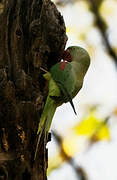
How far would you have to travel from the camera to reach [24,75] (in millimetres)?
3078

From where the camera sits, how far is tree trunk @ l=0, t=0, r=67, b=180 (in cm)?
295

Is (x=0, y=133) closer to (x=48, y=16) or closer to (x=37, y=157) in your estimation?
(x=37, y=157)

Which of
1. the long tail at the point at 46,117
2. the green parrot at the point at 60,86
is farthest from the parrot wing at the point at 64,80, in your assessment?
the long tail at the point at 46,117

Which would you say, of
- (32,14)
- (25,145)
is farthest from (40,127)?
(32,14)

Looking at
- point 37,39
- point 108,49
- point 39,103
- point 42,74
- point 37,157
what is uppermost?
point 108,49

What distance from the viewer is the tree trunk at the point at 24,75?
9.66 feet

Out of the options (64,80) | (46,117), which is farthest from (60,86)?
(46,117)

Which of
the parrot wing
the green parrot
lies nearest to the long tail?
the green parrot

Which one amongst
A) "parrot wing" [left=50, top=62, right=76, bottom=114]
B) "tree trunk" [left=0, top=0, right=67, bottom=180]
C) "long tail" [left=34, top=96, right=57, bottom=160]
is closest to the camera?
"tree trunk" [left=0, top=0, right=67, bottom=180]

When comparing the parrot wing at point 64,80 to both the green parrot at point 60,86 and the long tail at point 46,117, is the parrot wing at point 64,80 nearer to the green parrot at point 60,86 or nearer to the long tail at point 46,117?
the green parrot at point 60,86

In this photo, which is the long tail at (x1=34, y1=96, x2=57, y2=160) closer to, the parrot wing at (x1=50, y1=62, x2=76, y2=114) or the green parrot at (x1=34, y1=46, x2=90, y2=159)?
the green parrot at (x1=34, y1=46, x2=90, y2=159)

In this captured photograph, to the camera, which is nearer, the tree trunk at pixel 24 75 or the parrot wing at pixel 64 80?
the tree trunk at pixel 24 75

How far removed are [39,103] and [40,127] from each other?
190mm

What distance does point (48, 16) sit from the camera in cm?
340
